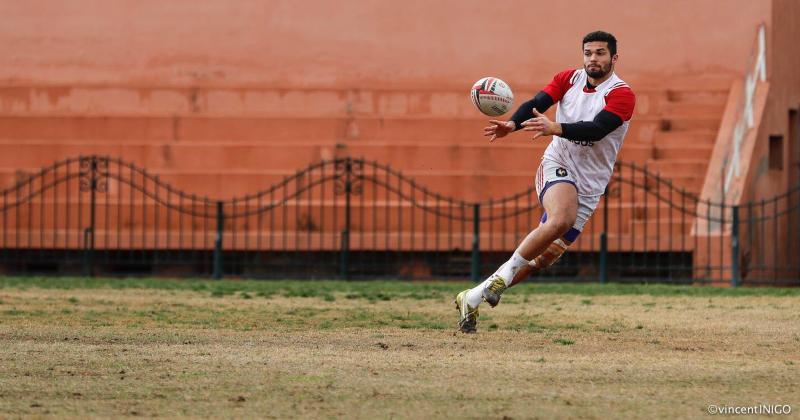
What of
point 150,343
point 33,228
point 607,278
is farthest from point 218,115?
point 150,343

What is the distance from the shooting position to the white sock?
408 inches

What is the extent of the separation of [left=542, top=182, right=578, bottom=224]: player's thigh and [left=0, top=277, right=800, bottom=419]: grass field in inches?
33.5

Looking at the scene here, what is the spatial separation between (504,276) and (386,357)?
1.87 m

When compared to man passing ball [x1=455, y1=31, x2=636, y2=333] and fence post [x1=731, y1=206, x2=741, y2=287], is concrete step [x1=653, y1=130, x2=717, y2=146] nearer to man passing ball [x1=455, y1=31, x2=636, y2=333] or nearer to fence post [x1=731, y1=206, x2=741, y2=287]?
fence post [x1=731, y1=206, x2=741, y2=287]

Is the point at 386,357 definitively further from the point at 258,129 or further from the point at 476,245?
the point at 258,129

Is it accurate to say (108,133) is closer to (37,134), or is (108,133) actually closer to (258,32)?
(37,134)

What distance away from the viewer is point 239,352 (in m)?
9.02

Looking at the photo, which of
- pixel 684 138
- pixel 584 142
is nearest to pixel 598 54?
pixel 584 142

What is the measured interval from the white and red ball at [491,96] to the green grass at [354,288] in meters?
4.36

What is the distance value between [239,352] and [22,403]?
229cm

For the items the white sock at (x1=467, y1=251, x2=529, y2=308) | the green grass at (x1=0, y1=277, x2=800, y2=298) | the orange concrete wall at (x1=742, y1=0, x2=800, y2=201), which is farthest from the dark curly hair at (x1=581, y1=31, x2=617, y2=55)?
the orange concrete wall at (x1=742, y1=0, x2=800, y2=201)

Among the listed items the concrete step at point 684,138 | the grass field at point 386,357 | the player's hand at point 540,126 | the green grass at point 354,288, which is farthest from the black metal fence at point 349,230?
the player's hand at point 540,126

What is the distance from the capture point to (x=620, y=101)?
10.4m

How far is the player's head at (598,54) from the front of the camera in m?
10.5
